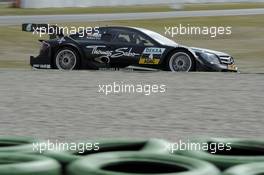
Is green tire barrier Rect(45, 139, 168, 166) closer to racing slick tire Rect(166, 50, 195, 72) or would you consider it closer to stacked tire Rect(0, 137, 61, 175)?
stacked tire Rect(0, 137, 61, 175)

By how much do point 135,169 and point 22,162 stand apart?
0.68 meters

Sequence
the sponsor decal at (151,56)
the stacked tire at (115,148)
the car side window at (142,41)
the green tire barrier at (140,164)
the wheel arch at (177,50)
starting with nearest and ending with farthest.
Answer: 1. the green tire barrier at (140,164)
2. the stacked tire at (115,148)
3. the wheel arch at (177,50)
4. the sponsor decal at (151,56)
5. the car side window at (142,41)

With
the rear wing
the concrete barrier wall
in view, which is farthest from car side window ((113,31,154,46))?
the concrete barrier wall

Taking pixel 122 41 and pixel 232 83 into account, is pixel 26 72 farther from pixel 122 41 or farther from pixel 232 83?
pixel 232 83

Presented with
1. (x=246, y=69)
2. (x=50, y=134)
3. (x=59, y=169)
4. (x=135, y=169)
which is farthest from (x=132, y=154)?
(x=246, y=69)

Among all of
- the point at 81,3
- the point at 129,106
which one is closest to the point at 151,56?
the point at 129,106

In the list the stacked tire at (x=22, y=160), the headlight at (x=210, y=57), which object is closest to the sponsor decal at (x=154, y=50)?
the headlight at (x=210, y=57)

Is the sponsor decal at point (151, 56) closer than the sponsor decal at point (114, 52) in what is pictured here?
Yes

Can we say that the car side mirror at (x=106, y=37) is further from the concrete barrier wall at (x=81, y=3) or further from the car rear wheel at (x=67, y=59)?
the concrete barrier wall at (x=81, y=3)

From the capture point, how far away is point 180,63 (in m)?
15.5

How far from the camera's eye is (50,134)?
314 inches

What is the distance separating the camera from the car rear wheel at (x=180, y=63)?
15.5 metres

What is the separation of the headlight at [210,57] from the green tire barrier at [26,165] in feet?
37.8

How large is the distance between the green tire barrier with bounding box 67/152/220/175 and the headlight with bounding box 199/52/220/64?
1143cm
